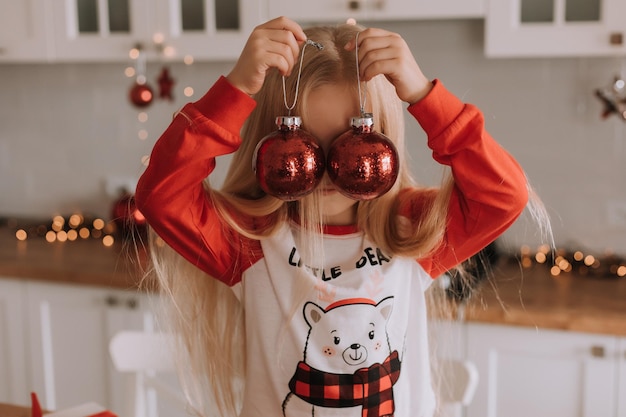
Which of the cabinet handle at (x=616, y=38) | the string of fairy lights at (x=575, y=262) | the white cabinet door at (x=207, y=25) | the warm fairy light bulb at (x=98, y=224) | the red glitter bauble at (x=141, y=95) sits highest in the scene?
the white cabinet door at (x=207, y=25)

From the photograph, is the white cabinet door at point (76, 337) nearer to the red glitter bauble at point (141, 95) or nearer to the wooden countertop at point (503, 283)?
the wooden countertop at point (503, 283)

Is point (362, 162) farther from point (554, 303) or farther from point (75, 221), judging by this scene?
point (75, 221)

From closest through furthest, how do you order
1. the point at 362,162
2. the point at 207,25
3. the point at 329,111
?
1. the point at 362,162
2. the point at 329,111
3. the point at 207,25

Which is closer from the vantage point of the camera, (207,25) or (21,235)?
(207,25)

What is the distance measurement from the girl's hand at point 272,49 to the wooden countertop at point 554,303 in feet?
2.96

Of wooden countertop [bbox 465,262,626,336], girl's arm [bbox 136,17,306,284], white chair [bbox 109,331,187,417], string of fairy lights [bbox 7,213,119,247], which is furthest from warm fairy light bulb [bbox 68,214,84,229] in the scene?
girl's arm [bbox 136,17,306,284]

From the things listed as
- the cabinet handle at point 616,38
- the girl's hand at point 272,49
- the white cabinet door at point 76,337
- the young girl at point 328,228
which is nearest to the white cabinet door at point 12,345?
the white cabinet door at point 76,337

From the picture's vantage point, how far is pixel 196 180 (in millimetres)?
1009

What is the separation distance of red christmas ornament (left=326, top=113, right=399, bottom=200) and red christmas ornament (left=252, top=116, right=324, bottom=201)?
23 mm

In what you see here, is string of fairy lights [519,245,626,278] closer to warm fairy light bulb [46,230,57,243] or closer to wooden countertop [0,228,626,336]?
wooden countertop [0,228,626,336]

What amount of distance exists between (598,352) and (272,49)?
1.21 metres

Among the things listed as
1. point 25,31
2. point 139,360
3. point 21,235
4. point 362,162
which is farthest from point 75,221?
point 362,162

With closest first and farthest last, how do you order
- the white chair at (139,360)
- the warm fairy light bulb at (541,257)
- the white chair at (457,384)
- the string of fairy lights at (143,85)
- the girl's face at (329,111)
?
the girl's face at (329,111), the white chair at (457,384), the white chair at (139,360), the warm fairy light bulb at (541,257), the string of fairy lights at (143,85)

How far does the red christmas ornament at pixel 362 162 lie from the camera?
0.85m
